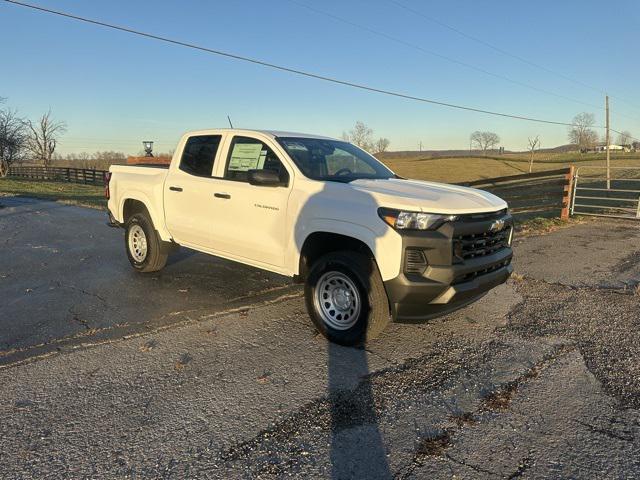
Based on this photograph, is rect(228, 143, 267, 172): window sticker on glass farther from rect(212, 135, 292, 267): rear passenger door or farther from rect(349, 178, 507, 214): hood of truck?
rect(349, 178, 507, 214): hood of truck

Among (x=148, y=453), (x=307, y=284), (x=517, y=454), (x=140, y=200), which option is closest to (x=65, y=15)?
(x=140, y=200)

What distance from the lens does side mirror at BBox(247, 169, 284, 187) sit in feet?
14.4

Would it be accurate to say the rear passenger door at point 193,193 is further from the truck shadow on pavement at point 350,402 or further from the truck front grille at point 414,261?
the truck front grille at point 414,261

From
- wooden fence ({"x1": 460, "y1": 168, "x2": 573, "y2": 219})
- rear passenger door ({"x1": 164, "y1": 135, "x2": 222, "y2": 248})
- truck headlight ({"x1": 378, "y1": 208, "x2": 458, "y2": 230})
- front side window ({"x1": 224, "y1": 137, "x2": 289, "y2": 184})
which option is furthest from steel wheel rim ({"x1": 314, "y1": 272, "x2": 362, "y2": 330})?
wooden fence ({"x1": 460, "y1": 168, "x2": 573, "y2": 219})

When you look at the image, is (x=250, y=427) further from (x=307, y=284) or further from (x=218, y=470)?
(x=307, y=284)

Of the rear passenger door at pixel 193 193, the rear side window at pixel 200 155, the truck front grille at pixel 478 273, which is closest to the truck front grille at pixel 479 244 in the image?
the truck front grille at pixel 478 273

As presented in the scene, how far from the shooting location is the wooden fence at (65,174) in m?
39.7

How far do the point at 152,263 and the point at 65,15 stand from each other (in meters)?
8.36

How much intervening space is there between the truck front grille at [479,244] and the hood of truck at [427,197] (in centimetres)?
22

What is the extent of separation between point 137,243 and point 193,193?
67.2 inches

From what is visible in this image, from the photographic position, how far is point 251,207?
15.8ft

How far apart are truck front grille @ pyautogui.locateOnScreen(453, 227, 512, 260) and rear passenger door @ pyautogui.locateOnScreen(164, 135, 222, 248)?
2.79 metres

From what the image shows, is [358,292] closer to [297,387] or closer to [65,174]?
[297,387]

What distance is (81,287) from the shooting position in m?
5.84
